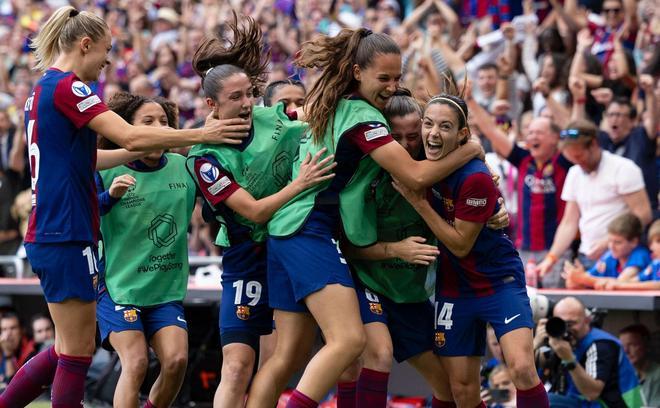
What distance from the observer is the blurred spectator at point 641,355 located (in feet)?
26.9

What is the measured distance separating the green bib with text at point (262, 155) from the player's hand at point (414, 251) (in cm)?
67

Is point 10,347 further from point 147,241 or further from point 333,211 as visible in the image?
point 333,211

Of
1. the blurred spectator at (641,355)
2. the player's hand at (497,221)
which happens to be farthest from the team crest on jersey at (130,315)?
the blurred spectator at (641,355)

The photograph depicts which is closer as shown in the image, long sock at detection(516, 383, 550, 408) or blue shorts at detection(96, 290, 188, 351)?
long sock at detection(516, 383, 550, 408)

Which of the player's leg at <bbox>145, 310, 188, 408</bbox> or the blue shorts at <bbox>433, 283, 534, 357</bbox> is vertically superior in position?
the blue shorts at <bbox>433, 283, 534, 357</bbox>

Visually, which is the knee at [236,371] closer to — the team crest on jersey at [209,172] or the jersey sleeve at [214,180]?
the jersey sleeve at [214,180]

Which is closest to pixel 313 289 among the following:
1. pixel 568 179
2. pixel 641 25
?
pixel 568 179

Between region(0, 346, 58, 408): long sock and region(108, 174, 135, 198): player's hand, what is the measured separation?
0.96 metres

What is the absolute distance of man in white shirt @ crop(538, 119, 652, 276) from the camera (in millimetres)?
8938

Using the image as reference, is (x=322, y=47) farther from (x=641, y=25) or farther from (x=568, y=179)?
(x=641, y=25)

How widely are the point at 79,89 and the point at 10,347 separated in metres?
5.58

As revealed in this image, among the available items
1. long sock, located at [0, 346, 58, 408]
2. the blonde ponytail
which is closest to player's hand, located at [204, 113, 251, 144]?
the blonde ponytail

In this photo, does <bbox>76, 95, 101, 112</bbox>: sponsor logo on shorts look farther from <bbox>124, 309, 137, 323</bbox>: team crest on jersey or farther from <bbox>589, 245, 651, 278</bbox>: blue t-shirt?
<bbox>589, 245, 651, 278</bbox>: blue t-shirt

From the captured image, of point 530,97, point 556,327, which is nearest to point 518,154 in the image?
point 530,97
